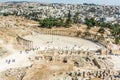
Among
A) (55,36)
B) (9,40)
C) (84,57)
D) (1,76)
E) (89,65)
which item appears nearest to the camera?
(1,76)

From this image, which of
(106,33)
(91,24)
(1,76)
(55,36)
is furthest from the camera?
(91,24)

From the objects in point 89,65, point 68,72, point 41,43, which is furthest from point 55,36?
point 68,72

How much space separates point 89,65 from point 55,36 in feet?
Result: 118

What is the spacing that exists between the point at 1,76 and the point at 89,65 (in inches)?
663

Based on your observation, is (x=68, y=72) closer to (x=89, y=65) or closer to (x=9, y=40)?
(x=89, y=65)

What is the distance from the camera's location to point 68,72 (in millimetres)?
53156

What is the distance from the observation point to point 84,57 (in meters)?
65.4

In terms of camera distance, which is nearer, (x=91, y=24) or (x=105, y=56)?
(x=105, y=56)

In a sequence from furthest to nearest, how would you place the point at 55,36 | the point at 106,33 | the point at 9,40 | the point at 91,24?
the point at 91,24 → the point at 106,33 → the point at 55,36 → the point at 9,40

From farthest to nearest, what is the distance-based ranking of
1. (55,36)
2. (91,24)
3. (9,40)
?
1. (91,24)
2. (55,36)
3. (9,40)

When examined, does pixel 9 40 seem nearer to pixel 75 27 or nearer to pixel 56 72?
pixel 56 72

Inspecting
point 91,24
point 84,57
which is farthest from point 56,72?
point 91,24

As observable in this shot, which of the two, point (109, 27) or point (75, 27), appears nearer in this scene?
point (75, 27)

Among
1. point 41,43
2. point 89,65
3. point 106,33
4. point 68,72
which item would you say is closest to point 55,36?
point 41,43
